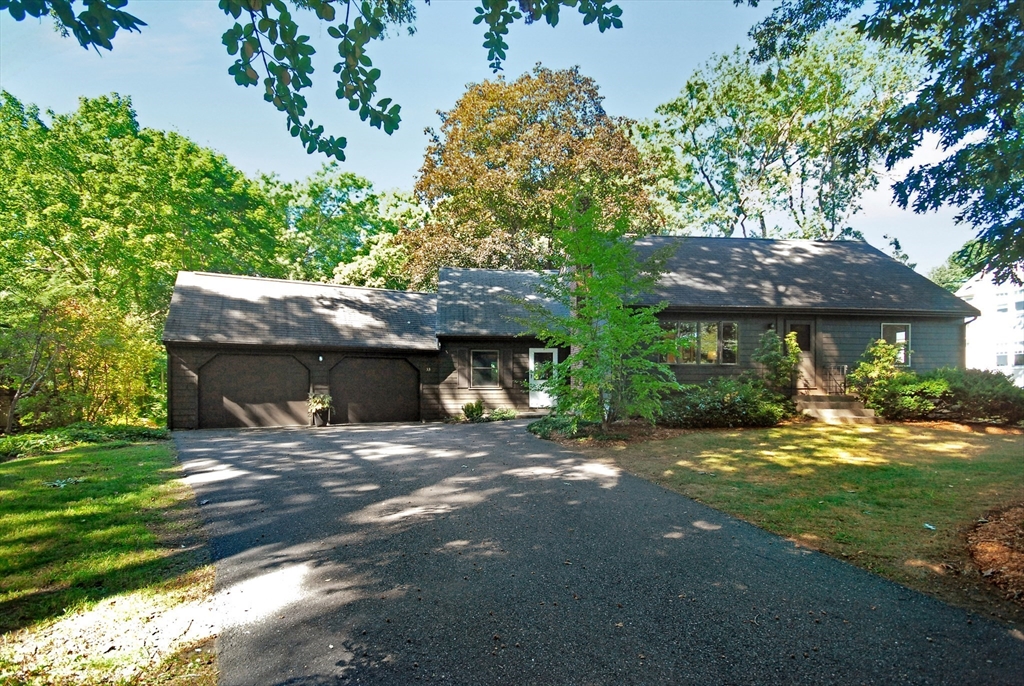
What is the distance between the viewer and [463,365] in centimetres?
1775

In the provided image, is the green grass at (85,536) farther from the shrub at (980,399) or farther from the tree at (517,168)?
the tree at (517,168)

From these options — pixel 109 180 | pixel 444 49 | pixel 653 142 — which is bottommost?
pixel 444 49

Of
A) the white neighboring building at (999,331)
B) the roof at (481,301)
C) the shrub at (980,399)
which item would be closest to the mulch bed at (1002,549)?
the shrub at (980,399)

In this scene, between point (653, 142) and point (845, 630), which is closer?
point (845, 630)

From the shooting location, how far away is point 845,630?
126 inches

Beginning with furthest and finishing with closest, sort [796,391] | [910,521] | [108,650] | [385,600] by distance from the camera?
[796,391], [910,521], [385,600], [108,650]

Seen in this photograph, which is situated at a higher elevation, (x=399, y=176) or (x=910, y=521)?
(x=399, y=176)

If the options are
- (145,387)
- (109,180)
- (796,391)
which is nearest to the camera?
(796,391)

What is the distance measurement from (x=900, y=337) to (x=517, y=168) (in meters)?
16.9

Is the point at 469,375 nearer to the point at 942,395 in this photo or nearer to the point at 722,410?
the point at 722,410

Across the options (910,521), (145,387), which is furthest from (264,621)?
(145,387)

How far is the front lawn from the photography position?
112 inches

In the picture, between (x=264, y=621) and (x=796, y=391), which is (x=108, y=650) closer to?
(x=264, y=621)

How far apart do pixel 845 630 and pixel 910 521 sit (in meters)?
3.00
